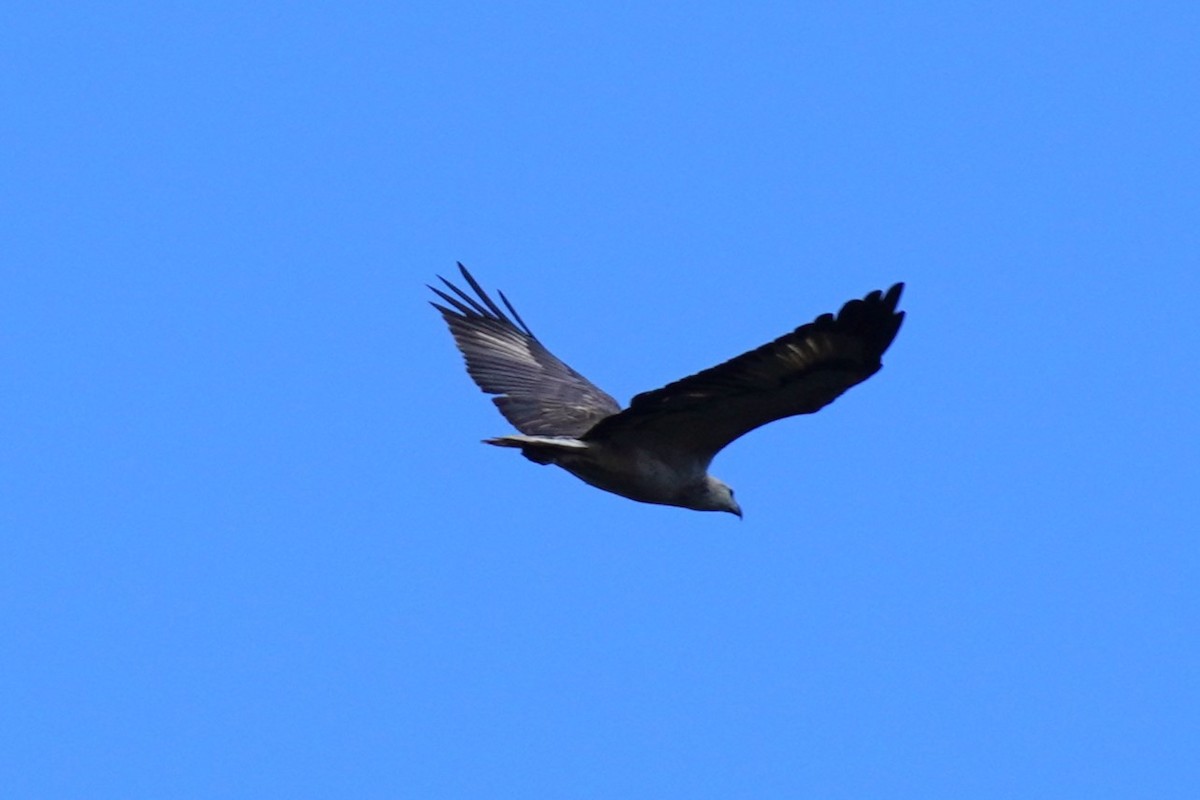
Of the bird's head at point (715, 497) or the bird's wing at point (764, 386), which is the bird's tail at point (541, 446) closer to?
the bird's wing at point (764, 386)

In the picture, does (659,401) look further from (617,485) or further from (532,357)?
(532,357)

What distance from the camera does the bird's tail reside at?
11.4 metres

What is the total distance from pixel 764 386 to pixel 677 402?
669 millimetres

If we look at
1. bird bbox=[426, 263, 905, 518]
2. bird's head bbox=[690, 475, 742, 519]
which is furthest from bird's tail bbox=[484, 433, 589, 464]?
bird's head bbox=[690, 475, 742, 519]

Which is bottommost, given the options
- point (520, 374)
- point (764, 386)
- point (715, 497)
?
point (764, 386)

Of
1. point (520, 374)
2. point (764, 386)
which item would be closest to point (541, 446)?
point (764, 386)

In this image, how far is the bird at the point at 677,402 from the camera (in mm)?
10188

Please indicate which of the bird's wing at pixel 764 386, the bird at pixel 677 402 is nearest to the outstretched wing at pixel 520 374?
the bird at pixel 677 402

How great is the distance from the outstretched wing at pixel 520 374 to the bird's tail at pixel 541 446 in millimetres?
1240

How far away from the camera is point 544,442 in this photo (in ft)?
38.1

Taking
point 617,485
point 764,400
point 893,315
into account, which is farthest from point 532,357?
point 893,315

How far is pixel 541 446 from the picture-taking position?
1170 centimetres

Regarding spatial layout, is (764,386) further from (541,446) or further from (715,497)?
(715,497)

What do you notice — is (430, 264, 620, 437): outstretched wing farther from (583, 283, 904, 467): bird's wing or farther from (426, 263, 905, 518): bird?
(583, 283, 904, 467): bird's wing
